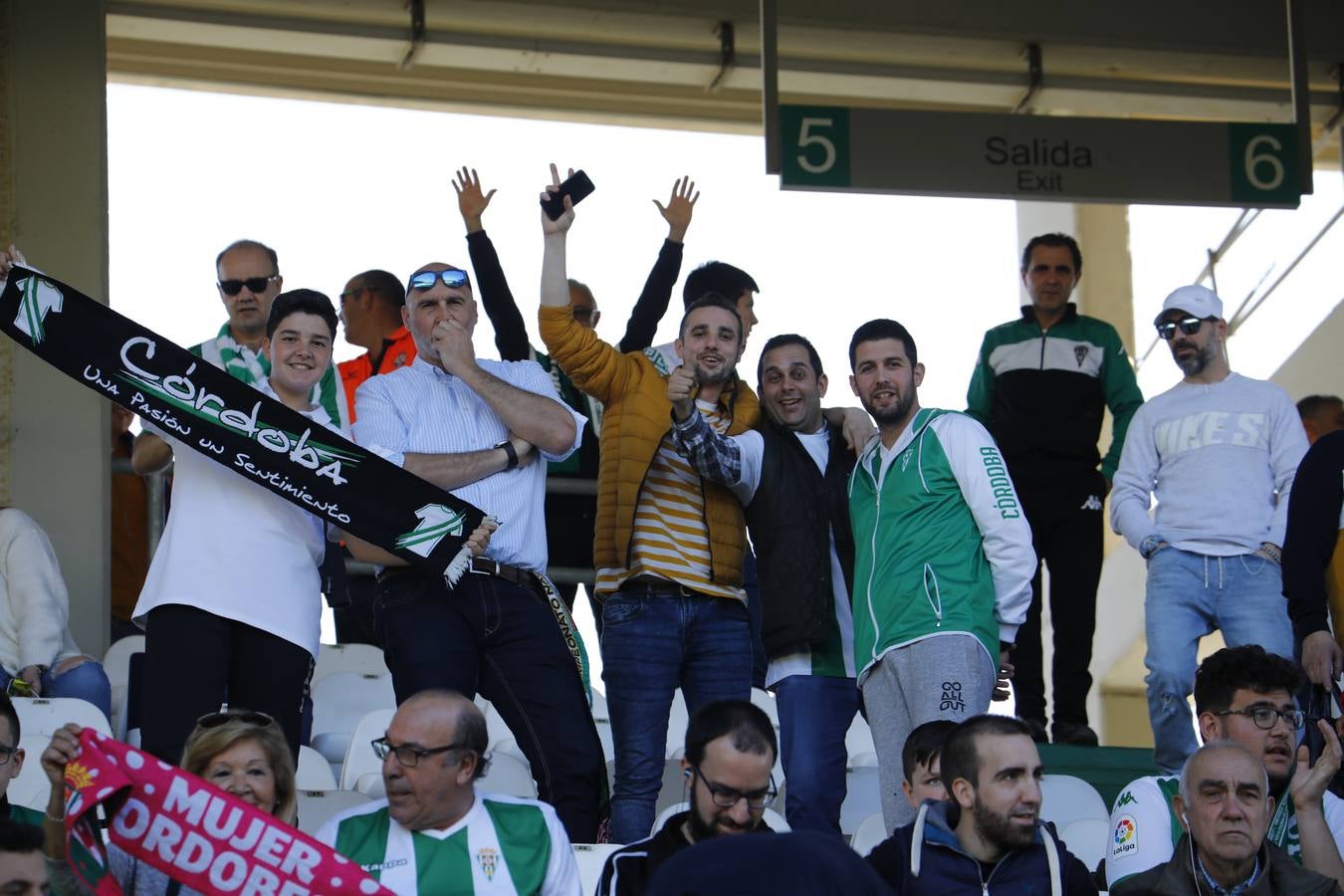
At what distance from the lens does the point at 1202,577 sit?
265 inches

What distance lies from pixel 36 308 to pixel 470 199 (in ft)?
5.11

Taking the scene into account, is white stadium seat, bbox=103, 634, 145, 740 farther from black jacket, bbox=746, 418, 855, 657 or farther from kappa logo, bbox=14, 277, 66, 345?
black jacket, bbox=746, 418, 855, 657

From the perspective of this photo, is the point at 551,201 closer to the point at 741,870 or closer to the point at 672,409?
the point at 672,409

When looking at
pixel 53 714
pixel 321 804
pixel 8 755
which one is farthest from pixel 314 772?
pixel 8 755

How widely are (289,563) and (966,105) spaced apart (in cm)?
627

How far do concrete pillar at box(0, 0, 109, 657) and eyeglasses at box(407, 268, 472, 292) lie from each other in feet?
8.79

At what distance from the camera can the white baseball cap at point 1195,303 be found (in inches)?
273

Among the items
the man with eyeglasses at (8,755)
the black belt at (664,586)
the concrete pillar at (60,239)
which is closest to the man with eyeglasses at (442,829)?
the man with eyeglasses at (8,755)

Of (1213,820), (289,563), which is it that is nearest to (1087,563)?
(1213,820)

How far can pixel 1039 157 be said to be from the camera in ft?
29.3

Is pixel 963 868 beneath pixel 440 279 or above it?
beneath

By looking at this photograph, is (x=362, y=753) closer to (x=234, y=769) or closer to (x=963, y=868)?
(x=234, y=769)

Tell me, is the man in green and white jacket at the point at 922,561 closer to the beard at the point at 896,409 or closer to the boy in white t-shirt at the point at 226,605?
the beard at the point at 896,409

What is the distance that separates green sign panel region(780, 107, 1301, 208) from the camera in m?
8.66
